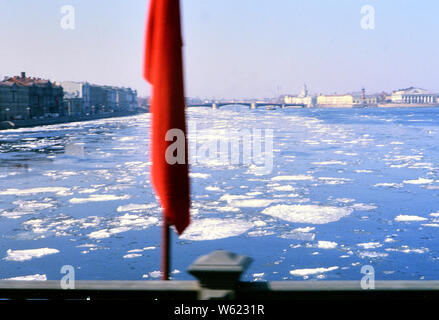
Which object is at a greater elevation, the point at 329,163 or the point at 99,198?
the point at 329,163

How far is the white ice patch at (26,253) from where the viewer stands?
1100 centimetres

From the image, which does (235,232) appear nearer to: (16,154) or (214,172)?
(214,172)

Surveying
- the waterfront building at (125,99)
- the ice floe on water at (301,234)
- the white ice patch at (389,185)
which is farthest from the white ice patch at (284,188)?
the waterfront building at (125,99)

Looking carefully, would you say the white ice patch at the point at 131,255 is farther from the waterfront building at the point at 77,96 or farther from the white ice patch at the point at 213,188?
the waterfront building at the point at 77,96

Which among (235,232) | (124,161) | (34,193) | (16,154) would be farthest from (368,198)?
(16,154)

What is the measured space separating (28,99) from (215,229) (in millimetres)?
68227

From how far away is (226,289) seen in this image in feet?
8.04

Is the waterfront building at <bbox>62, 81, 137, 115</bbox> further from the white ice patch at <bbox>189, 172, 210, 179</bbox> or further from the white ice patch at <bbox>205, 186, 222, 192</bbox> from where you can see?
the white ice patch at <bbox>205, 186, 222, 192</bbox>

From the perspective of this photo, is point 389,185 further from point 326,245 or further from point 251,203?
point 326,245

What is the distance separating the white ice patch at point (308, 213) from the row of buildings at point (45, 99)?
58417 millimetres

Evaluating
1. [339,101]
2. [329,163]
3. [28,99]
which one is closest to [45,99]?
[28,99]

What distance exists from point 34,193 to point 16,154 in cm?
1546

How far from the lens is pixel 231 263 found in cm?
245

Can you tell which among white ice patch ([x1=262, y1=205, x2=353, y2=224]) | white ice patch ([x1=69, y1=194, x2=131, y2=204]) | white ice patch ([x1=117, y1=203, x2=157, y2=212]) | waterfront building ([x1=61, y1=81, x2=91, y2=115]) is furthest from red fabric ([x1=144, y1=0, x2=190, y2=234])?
waterfront building ([x1=61, y1=81, x2=91, y2=115])
